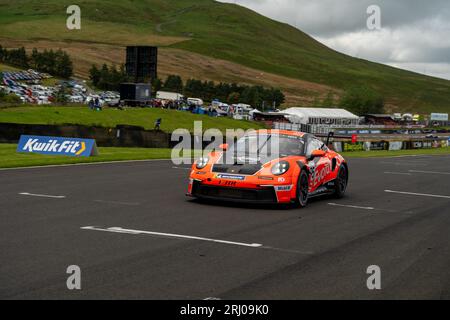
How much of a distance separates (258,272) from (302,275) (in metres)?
0.43

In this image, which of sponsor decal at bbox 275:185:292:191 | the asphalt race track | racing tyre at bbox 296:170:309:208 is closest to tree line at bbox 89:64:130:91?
the asphalt race track

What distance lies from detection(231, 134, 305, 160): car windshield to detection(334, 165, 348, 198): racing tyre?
1.48m

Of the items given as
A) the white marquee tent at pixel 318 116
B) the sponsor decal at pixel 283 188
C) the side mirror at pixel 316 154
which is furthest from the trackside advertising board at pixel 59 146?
the white marquee tent at pixel 318 116

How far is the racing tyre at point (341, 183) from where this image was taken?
1356 cm

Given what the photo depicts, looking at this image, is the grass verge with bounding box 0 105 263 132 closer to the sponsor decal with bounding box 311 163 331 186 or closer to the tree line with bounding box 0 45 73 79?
the sponsor decal with bounding box 311 163 331 186

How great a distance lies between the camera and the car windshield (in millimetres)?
12134

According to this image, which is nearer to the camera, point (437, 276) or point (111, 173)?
point (437, 276)

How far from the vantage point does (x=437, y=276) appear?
665cm

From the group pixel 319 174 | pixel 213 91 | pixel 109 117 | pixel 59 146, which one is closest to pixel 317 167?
pixel 319 174

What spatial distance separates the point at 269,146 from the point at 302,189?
1.16 meters

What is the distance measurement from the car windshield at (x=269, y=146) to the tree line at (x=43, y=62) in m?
90.9

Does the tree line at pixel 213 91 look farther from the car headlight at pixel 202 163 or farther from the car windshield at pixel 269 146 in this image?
the car headlight at pixel 202 163
